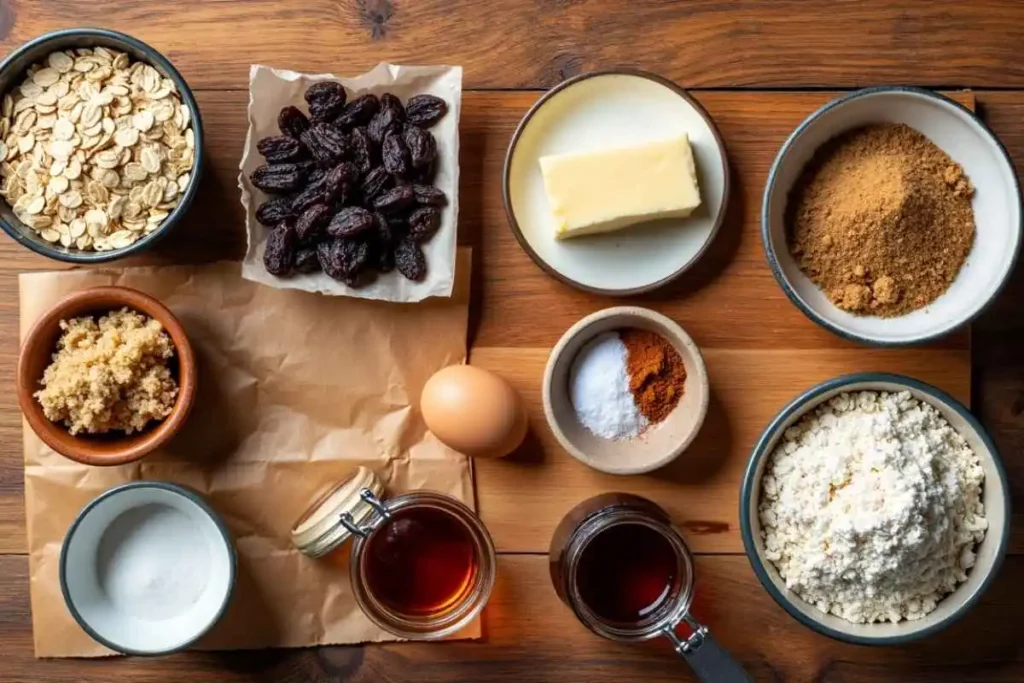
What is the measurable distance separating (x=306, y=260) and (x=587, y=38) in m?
0.48

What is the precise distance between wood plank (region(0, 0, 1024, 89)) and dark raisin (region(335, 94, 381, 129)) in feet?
0.23

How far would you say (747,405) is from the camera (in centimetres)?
126

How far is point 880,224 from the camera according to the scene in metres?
1.17

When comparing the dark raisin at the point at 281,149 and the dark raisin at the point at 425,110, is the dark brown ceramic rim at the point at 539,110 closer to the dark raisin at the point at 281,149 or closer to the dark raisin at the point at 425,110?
the dark raisin at the point at 425,110

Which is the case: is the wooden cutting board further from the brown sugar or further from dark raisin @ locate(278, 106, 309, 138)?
dark raisin @ locate(278, 106, 309, 138)

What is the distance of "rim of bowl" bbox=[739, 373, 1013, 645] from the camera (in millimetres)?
1146

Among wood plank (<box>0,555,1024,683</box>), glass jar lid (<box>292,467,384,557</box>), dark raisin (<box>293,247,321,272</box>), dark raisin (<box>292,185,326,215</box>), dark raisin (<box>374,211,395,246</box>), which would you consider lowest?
wood plank (<box>0,555,1024,683</box>)

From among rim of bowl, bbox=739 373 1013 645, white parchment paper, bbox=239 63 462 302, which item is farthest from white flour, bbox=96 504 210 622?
rim of bowl, bbox=739 373 1013 645

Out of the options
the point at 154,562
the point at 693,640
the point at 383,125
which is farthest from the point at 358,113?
the point at 693,640

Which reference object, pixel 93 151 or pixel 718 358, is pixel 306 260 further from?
pixel 718 358

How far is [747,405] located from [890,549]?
0.85 ft

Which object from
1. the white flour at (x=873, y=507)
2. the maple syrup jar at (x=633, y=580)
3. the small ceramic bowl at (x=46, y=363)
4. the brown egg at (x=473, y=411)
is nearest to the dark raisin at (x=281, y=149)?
the small ceramic bowl at (x=46, y=363)

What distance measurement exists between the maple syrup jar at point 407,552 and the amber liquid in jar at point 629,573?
0.13 m

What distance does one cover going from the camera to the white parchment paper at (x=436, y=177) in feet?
4.00
